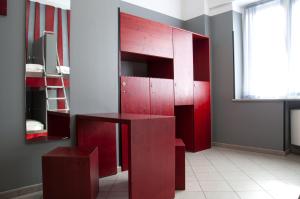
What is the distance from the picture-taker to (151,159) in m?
1.68

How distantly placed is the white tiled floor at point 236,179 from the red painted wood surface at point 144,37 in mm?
Result: 1531

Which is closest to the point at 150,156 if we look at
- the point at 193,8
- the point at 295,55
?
the point at 295,55

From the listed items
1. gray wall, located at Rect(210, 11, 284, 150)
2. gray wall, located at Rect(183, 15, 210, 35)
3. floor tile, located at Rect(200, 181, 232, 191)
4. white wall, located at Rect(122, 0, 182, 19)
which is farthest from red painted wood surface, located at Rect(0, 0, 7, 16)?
gray wall, located at Rect(210, 11, 284, 150)

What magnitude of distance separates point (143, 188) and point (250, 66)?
117 inches

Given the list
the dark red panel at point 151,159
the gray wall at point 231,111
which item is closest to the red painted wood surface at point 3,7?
the dark red panel at point 151,159

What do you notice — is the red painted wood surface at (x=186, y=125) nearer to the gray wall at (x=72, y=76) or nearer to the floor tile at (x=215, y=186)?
the floor tile at (x=215, y=186)

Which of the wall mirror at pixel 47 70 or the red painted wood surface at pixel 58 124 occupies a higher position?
the wall mirror at pixel 47 70

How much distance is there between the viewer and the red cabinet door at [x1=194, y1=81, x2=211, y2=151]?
355 cm

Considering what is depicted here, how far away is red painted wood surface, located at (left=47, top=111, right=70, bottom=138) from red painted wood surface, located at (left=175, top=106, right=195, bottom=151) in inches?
76.8

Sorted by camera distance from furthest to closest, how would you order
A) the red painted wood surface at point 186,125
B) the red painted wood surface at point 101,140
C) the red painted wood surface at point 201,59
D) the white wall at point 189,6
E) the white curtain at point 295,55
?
the red painted wood surface at point 201,59, the white wall at point 189,6, the red painted wood surface at point 186,125, the white curtain at point 295,55, the red painted wood surface at point 101,140

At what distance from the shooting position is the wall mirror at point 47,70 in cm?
202

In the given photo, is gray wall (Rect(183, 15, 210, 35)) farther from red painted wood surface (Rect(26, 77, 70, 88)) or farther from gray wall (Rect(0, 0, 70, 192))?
gray wall (Rect(0, 0, 70, 192))

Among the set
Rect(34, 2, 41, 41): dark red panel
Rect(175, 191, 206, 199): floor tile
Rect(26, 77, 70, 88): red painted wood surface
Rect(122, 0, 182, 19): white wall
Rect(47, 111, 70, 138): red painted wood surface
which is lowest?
Rect(175, 191, 206, 199): floor tile

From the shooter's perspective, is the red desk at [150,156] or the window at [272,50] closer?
the red desk at [150,156]
